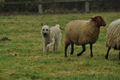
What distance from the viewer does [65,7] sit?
101 feet

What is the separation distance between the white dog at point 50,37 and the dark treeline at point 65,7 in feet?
49.8

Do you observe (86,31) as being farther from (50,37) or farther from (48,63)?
(50,37)

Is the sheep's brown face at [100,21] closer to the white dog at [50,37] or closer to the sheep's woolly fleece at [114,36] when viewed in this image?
the sheep's woolly fleece at [114,36]

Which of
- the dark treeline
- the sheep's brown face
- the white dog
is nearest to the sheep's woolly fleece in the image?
the sheep's brown face

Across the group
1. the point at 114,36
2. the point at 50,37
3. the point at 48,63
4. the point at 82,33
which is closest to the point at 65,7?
the point at 50,37

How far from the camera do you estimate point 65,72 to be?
971cm

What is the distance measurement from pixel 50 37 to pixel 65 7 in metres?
16.3

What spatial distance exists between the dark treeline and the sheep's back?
57.9 feet

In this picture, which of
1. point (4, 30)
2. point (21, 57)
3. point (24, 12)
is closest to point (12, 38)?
point (4, 30)

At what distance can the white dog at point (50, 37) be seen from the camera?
14.5m

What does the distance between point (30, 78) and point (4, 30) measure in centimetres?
1247

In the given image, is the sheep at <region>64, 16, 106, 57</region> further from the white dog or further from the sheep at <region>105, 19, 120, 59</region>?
the white dog

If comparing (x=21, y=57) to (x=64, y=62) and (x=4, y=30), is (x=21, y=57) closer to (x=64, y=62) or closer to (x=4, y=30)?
(x=64, y=62)

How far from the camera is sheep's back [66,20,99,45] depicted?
1234 centimetres
